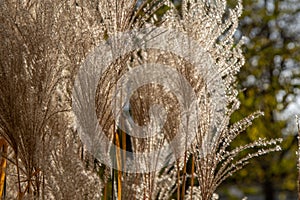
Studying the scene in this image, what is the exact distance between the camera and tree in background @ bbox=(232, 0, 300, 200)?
7703 millimetres

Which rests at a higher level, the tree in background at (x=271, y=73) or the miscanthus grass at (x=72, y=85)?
the tree in background at (x=271, y=73)

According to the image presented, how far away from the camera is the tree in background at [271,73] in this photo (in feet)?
25.3

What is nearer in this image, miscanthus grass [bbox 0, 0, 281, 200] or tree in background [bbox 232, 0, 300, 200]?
miscanthus grass [bbox 0, 0, 281, 200]

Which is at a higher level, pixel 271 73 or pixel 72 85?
pixel 271 73

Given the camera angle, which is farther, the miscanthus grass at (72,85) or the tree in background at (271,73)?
the tree in background at (271,73)

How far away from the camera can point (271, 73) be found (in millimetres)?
8148

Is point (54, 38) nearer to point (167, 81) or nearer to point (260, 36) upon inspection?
point (167, 81)

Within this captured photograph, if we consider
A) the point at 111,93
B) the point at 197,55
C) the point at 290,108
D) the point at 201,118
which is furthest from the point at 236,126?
the point at 290,108

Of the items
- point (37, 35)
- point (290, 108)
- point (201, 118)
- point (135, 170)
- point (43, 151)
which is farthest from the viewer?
point (290, 108)

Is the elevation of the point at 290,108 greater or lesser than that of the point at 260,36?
lesser

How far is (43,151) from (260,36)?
6298 mm

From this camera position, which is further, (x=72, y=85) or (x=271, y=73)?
(x=271, y=73)

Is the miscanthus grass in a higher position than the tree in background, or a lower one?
lower

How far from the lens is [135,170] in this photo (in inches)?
99.1
